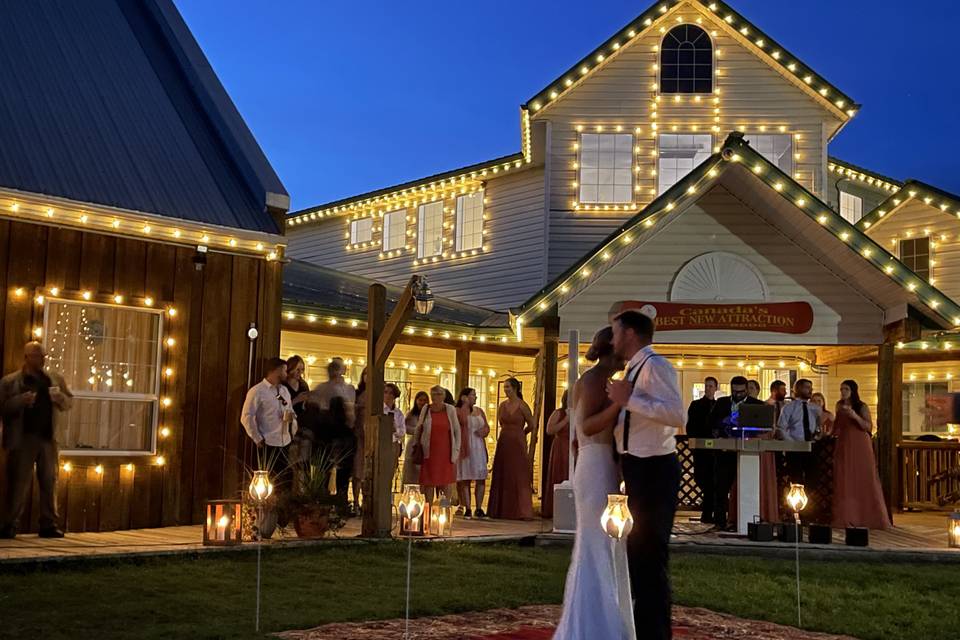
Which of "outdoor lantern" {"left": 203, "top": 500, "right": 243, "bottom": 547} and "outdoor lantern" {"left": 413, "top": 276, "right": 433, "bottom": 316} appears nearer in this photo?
"outdoor lantern" {"left": 203, "top": 500, "right": 243, "bottom": 547}

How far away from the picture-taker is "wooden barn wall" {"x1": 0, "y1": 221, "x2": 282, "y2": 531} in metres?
11.2

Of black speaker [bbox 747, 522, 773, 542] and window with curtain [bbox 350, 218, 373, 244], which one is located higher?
window with curtain [bbox 350, 218, 373, 244]

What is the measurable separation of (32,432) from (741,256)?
9.64m

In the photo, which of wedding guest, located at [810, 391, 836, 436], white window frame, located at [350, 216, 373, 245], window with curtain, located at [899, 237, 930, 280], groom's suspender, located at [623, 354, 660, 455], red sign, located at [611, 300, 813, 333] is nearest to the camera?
groom's suspender, located at [623, 354, 660, 455]

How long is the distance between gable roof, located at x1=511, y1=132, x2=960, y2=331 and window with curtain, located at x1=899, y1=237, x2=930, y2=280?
7172 millimetres

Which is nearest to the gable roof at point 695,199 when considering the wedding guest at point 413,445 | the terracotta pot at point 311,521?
the wedding guest at point 413,445

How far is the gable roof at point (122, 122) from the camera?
11.9 m

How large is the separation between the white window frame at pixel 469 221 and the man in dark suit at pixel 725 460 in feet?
32.8

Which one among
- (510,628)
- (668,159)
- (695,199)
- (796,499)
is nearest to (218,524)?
(510,628)

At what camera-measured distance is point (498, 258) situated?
22453 millimetres

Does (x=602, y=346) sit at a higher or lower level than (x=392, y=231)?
lower

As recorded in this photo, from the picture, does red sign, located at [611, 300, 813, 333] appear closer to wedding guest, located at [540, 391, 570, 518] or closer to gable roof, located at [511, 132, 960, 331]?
gable roof, located at [511, 132, 960, 331]

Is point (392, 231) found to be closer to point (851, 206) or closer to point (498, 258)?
point (498, 258)

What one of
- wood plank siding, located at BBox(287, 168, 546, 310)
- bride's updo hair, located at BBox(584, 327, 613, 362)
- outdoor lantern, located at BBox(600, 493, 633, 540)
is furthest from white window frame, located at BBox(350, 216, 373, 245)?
outdoor lantern, located at BBox(600, 493, 633, 540)
